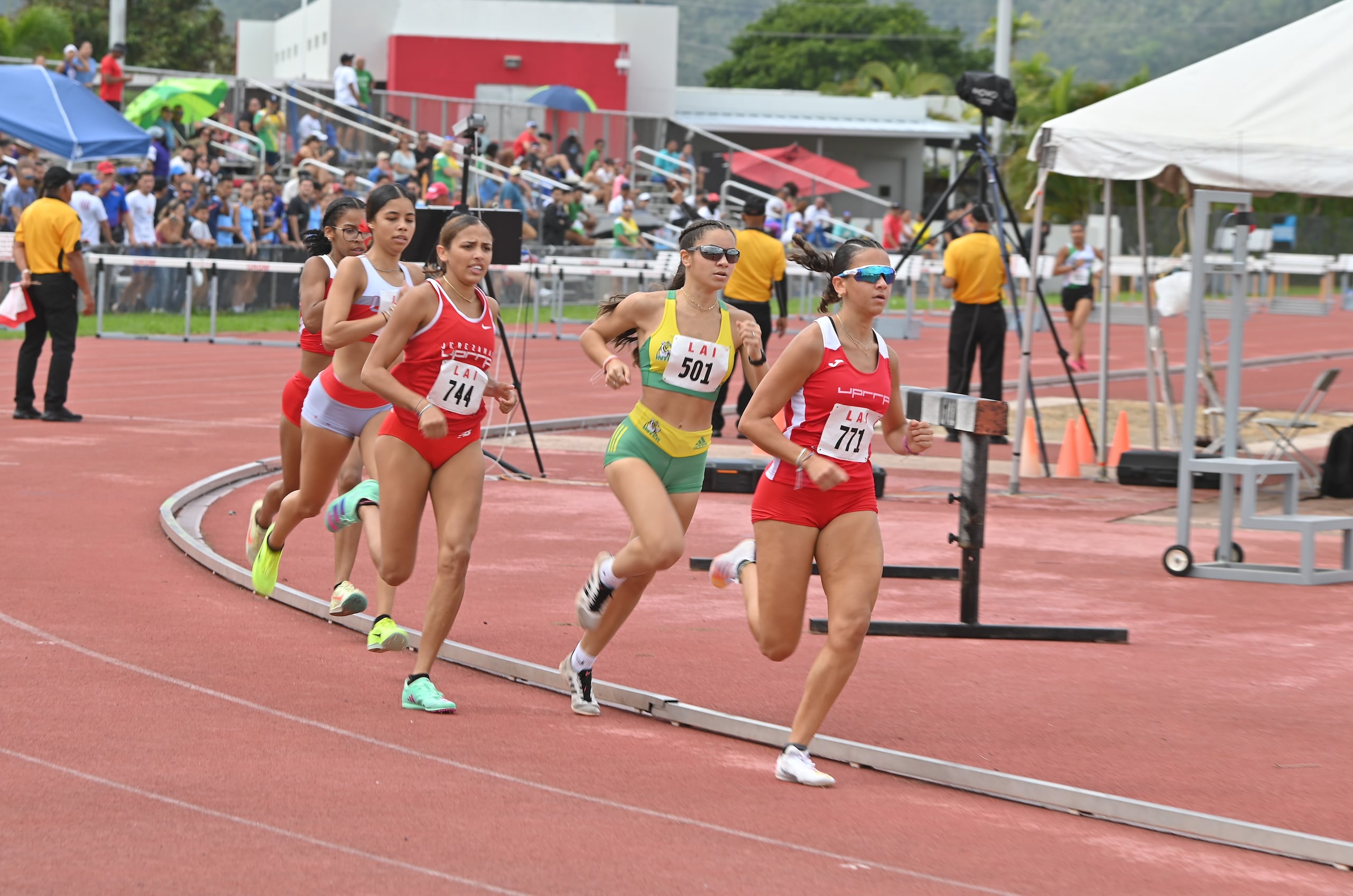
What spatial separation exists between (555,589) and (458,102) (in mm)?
33120

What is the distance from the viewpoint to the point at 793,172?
49.6m

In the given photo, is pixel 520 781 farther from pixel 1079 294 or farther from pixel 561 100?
pixel 561 100

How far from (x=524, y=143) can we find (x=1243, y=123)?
27.4 m

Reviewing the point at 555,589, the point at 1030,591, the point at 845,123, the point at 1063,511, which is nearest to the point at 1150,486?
the point at 1063,511

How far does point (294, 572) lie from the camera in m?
9.97

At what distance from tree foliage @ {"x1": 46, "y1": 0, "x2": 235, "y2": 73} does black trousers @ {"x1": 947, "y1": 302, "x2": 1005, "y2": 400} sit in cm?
5715

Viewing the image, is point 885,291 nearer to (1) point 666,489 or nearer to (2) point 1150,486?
(1) point 666,489

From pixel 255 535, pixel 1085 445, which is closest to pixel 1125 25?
pixel 1085 445

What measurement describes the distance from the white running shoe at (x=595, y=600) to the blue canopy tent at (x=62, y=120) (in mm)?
21785

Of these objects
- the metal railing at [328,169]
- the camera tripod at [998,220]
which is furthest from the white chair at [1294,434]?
the metal railing at [328,169]

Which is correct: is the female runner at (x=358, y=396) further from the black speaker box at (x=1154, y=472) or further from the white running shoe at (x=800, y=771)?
the black speaker box at (x=1154, y=472)

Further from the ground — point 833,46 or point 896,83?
point 833,46

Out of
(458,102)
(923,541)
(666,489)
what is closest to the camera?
(666,489)

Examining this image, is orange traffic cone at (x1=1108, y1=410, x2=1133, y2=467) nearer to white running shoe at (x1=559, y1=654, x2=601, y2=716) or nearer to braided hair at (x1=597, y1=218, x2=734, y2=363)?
braided hair at (x1=597, y1=218, x2=734, y2=363)
